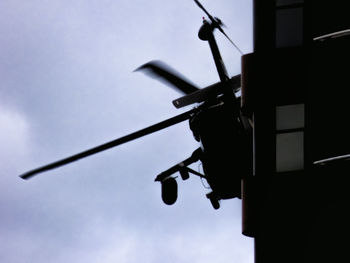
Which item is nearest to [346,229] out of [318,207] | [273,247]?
[318,207]

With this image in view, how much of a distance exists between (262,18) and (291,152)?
2.81m

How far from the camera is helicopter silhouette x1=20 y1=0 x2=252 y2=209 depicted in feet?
34.2

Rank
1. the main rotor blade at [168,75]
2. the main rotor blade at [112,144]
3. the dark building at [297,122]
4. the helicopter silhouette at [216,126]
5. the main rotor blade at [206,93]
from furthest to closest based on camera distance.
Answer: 1. the main rotor blade at [206,93]
2. the helicopter silhouette at [216,126]
3. the main rotor blade at [168,75]
4. the dark building at [297,122]
5. the main rotor blade at [112,144]

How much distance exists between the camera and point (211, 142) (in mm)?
11281

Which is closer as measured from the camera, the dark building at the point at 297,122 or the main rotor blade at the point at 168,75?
the dark building at the point at 297,122

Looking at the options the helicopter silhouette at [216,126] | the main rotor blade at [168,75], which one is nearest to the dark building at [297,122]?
the helicopter silhouette at [216,126]

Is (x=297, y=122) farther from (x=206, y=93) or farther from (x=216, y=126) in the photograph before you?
(x=206, y=93)

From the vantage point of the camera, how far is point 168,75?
10.5 meters

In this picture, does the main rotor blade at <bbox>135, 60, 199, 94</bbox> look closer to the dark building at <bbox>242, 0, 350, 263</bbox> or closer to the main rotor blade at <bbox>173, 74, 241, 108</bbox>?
the main rotor blade at <bbox>173, 74, 241, 108</bbox>

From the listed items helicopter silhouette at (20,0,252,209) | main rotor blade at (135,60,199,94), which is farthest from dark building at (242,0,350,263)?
main rotor blade at (135,60,199,94)

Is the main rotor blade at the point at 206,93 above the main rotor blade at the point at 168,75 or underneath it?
underneath

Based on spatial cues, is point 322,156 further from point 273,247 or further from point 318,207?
point 273,247

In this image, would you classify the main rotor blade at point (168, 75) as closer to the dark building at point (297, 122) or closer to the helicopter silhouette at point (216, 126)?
the helicopter silhouette at point (216, 126)

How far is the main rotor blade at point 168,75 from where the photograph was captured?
32.8ft
